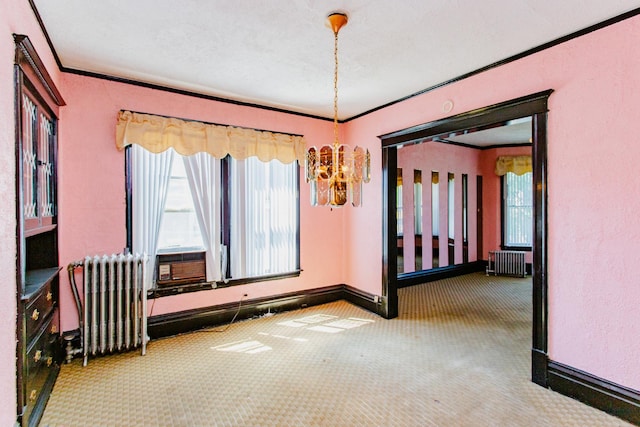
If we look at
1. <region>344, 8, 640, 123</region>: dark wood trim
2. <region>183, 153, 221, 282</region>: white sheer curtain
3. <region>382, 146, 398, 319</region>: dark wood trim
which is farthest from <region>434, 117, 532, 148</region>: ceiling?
<region>183, 153, 221, 282</region>: white sheer curtain

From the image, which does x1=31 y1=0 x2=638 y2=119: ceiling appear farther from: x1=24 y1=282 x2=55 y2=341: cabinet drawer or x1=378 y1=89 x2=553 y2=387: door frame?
x1=24 y1=282 x2=55 y2=341: cabinet drawer

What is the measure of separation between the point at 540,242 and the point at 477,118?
1.25m

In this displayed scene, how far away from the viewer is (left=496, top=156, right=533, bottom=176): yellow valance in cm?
683

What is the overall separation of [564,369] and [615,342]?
0.42 metres

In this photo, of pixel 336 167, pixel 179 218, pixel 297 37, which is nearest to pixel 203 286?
pixel 179 218

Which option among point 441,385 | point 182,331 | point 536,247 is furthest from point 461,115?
point 182,331

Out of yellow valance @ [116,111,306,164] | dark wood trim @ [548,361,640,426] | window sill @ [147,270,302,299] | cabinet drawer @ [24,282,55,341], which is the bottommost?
dark wood trim @ [548,361,640,426]

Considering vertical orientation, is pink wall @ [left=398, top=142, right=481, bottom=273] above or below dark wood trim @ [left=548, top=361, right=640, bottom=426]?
above

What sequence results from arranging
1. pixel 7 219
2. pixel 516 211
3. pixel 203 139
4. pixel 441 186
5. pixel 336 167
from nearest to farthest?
pixel 7 219 < pixel 336 167 < pixel 203 139 < pixel 441 186 < pixel 516 211

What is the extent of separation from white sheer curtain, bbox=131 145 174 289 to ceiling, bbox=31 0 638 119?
0.79 m

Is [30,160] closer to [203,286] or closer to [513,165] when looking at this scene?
[203,286]

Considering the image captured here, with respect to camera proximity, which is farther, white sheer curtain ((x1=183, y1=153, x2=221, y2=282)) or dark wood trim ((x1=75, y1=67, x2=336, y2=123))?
white sheer curtain ((x1=183, y1=153, x2=221, y2=282))

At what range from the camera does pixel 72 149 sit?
3.05 m

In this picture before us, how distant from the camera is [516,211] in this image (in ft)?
23.1
